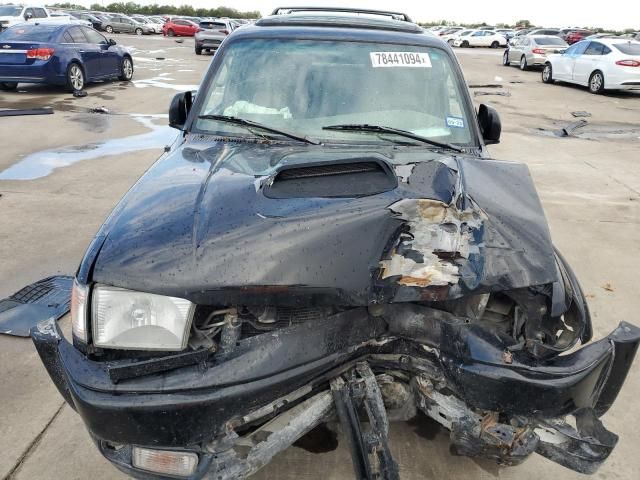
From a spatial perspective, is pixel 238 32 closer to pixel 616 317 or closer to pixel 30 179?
pixel 616 317

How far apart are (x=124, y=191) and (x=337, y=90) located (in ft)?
12.8

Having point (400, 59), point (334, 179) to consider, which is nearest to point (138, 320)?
point (334, 179)

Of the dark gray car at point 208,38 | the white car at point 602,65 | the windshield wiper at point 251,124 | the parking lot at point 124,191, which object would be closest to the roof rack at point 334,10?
the windshield wiper at point 251,124

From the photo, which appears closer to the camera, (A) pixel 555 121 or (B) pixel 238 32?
(B) pixel 238 32

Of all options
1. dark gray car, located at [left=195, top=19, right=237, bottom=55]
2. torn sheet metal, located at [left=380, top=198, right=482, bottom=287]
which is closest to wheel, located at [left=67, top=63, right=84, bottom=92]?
torn sheet metal, located at [left=380, top=198, right=482, bottom=287]

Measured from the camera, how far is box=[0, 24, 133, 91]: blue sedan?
11938 mm

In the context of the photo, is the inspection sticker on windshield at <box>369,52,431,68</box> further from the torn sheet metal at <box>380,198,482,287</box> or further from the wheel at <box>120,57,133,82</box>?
the wheel at <box>120,57,133,82</box>

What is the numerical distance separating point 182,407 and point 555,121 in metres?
12.4

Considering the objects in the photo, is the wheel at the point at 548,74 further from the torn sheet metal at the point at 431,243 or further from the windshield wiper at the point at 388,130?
the torn sheet metal at the point at 431,243

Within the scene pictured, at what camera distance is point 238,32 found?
11.6 ft

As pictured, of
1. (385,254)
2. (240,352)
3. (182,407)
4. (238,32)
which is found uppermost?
(238,32)

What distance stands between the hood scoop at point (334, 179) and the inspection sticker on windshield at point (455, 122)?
3.43 ft

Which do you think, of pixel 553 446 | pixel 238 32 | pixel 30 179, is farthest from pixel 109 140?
pixel 553 446

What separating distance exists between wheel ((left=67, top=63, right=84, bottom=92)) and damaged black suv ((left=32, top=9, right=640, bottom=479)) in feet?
39.1
